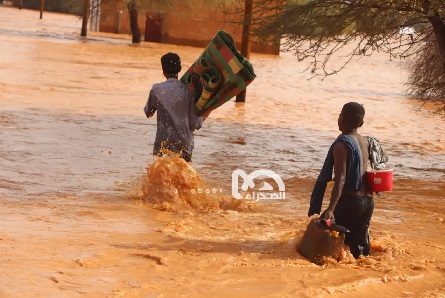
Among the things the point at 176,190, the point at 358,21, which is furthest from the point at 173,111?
the point at 358,21

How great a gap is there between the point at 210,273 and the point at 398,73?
1175 inches

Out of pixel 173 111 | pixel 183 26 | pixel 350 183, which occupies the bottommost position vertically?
pixel 350 183

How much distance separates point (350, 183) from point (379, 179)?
0.23m

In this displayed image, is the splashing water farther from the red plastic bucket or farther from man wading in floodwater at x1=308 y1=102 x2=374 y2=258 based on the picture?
the red plastic bucket

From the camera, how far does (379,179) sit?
283 inches

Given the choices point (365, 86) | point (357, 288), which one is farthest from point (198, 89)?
point (365, 86)

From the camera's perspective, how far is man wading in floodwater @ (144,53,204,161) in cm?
872

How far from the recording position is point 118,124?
15766mm

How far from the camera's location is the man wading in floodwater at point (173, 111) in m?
8.72

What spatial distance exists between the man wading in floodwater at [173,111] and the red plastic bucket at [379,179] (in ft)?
7.06

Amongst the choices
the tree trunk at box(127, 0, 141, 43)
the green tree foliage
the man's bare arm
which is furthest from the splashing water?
the tree trunk at box(127, 0, 141, 43)

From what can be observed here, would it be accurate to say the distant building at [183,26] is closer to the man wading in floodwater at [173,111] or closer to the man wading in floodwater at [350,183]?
the man wading in floodwater at [173,111]

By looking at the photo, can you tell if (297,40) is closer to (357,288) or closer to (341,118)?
(341,118)

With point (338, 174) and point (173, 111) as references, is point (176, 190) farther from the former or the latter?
point (338, 174)
